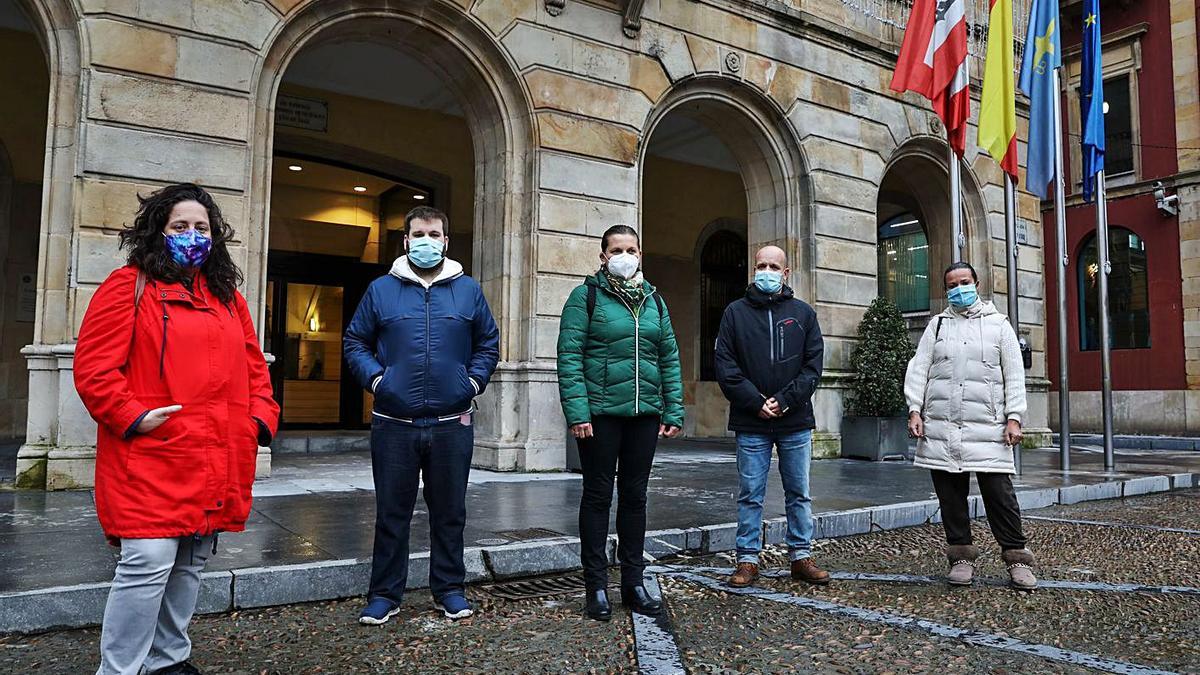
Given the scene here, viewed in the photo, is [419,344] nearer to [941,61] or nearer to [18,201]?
[941,61]

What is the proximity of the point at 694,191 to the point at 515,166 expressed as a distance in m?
7.42

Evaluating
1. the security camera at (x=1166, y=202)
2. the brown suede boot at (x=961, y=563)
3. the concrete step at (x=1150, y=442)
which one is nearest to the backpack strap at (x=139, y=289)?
the brown suede boot at (x=961, y=563)

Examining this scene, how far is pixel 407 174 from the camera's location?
1308cm

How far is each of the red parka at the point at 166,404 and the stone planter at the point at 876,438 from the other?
899 centimetres

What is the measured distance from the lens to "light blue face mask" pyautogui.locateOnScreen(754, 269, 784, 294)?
5.16 meters

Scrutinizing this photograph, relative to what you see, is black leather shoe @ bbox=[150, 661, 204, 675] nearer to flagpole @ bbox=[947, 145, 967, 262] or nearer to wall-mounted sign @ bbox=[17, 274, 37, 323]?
flagpole @ bbox=[947, 145, 967, 262]

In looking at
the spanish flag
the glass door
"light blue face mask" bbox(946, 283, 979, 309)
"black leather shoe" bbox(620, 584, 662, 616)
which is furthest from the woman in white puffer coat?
the glass door

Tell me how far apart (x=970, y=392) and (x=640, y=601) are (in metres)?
2.36

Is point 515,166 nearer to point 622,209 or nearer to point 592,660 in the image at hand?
point 622,209

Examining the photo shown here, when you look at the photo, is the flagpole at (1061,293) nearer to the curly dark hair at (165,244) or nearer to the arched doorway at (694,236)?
the arched doorway at (694,236)

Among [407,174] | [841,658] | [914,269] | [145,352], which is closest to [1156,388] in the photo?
[914,269]

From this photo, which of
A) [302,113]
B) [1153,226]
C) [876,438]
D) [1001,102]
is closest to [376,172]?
[302,113]

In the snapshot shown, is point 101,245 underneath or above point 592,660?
above

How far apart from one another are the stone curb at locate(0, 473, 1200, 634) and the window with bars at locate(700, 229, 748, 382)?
29.4 feet
